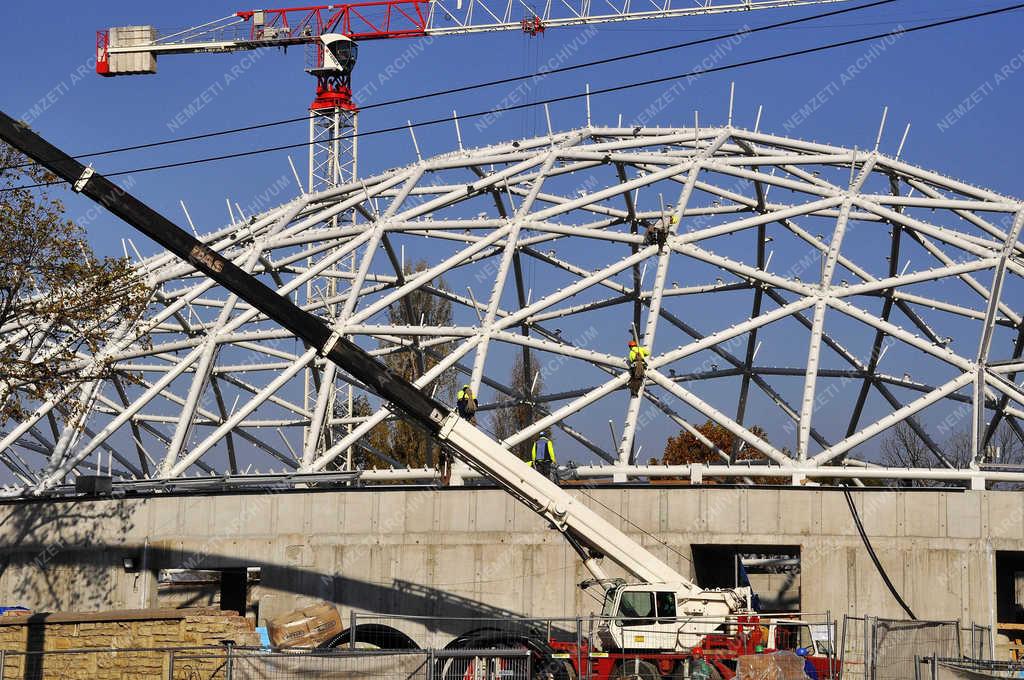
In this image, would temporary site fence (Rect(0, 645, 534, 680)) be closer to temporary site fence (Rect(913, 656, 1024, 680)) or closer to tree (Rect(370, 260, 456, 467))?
temporary site fence (Rect(913, 656, 1024, 680))

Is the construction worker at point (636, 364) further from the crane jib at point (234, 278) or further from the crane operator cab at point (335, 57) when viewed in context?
the crane operator cab at point (335, 57)

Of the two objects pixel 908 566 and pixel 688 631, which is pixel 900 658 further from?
pixel 908 566

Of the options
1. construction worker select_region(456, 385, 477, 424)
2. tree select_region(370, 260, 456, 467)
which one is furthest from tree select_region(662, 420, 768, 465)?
construction worker select_region(456, 385, 477, 424)

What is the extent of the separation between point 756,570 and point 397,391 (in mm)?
28590

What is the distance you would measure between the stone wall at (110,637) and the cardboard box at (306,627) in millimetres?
4263

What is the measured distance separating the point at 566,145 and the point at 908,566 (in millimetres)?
22958

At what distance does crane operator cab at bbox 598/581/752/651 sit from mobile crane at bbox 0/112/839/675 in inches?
0.8

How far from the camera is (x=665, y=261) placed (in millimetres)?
44344

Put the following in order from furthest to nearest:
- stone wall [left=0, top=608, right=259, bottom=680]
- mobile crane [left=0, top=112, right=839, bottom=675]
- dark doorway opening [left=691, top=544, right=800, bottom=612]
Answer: dark doorway opening [left=691, top=544, right=800, bottom=612], mobile crane [left=0, top=112, right=839, bottom=675], stone wall [left=0, top=608, right=259, bottom=680]

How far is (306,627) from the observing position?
3303 cm

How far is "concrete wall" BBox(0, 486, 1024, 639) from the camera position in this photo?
3422 centimetres

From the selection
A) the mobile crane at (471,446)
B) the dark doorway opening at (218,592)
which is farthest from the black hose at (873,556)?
the dark doorway opening at (218,592)

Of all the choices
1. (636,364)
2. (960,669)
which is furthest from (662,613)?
(636,364)

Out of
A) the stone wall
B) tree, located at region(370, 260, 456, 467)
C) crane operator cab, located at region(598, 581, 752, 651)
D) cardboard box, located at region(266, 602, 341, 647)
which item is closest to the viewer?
the stone wall
